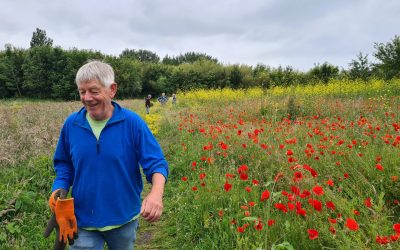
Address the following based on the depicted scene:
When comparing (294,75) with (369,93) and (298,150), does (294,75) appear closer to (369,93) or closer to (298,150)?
(369,93)

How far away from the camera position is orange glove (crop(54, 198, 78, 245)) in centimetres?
204

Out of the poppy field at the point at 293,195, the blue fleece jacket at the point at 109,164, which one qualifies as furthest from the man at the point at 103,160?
the poppy field at the point at 293,195

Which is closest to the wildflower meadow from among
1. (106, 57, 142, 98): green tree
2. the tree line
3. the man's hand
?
the man's hand

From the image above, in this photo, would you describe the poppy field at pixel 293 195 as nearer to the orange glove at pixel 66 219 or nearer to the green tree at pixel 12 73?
the orange glove at pixel 66 219

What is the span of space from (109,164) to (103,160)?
0.17 feet

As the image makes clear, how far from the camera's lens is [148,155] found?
221 cm

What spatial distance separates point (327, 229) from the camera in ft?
8.55

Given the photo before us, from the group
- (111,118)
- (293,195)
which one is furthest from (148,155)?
(293,195)

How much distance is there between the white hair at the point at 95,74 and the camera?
214 cm

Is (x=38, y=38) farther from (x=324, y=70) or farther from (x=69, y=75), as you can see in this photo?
(x=324, y=70)

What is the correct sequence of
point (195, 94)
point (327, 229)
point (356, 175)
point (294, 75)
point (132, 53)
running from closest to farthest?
point (327, 229) → point (356, 175) → point (195, 94) → point (294, 75) → point (132, 53)

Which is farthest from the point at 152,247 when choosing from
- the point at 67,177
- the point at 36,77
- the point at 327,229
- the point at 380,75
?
the point at 36,77

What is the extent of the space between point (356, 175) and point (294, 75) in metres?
29.2

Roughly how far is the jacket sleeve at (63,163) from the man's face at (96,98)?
14.4 inches
